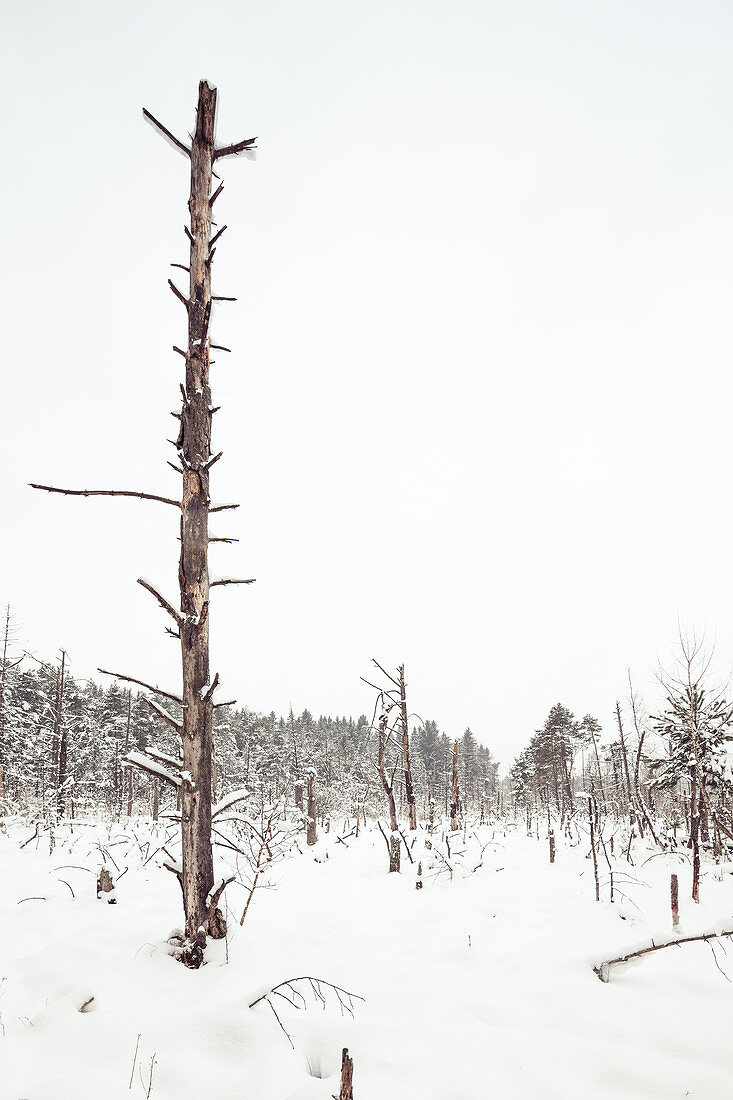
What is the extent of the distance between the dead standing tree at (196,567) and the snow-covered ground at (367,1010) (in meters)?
0.54

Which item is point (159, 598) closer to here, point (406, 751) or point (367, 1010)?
point (367, 1010)

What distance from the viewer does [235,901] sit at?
6.75 meters

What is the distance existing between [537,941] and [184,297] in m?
7.09

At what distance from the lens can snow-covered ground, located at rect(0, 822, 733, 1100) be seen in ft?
8.90

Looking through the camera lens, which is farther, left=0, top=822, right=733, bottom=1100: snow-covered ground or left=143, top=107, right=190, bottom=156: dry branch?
left=143, top=107, right=190, bottom=156: dry branch

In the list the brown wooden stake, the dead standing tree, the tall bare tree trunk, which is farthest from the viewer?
the tall bare tree trunk

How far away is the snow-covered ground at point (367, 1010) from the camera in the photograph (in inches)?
107

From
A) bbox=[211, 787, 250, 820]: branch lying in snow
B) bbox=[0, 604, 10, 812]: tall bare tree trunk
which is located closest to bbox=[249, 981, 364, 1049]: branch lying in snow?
bbox=[211, 787, 250, 820]: branch lying in snow

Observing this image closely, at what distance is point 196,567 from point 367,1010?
11.2ft

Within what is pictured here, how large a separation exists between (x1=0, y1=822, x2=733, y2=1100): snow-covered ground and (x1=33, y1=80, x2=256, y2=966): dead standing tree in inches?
21.4

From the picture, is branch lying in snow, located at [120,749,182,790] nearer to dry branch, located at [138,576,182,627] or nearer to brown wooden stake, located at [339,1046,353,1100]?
dry branch, located at [138,576,182,627]

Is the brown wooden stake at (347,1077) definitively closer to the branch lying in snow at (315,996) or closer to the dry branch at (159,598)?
the branch lying in snow at (315,996)

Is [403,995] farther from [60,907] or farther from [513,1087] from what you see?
[60,907]

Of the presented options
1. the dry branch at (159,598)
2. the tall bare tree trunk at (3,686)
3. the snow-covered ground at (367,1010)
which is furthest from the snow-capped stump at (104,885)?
the tall bare tree trunk at (3,686)
